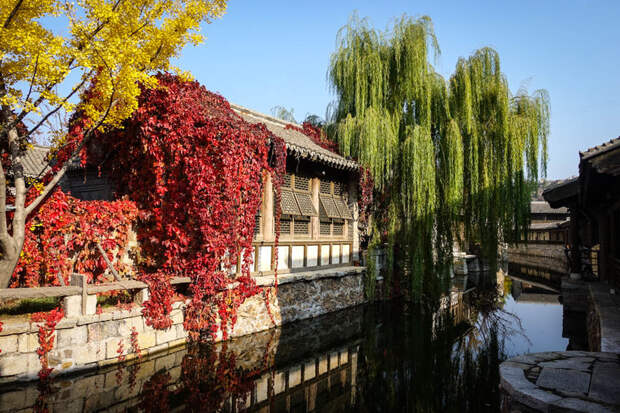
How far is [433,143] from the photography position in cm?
1233

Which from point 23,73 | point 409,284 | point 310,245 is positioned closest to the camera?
point 23,73

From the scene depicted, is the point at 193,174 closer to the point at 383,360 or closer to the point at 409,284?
the point at 383,360

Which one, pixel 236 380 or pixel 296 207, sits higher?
pixel 296 207

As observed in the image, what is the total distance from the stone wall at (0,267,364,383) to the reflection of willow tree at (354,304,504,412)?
1924mm

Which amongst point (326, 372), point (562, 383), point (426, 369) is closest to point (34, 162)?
point (326, 372)

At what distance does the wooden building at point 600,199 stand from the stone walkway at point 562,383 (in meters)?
2.18

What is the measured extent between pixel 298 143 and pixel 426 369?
21.5 ft

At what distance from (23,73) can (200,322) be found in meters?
5.08

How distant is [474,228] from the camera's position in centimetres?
1189

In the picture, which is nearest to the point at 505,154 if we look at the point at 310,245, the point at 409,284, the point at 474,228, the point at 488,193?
the point at 488,193

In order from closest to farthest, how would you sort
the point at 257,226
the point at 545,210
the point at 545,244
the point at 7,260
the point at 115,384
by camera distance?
the point at 115,384 < the point at 7,260 < the point at 257,226 < the point at 545,244 < the point at 545,210

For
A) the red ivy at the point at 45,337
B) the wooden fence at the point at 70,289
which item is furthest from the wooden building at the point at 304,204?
the red ivy at the point at 45,337

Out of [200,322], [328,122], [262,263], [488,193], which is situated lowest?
[200,322]

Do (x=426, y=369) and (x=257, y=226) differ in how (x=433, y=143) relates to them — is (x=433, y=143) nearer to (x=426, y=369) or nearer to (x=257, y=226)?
(x=257, y=226)
